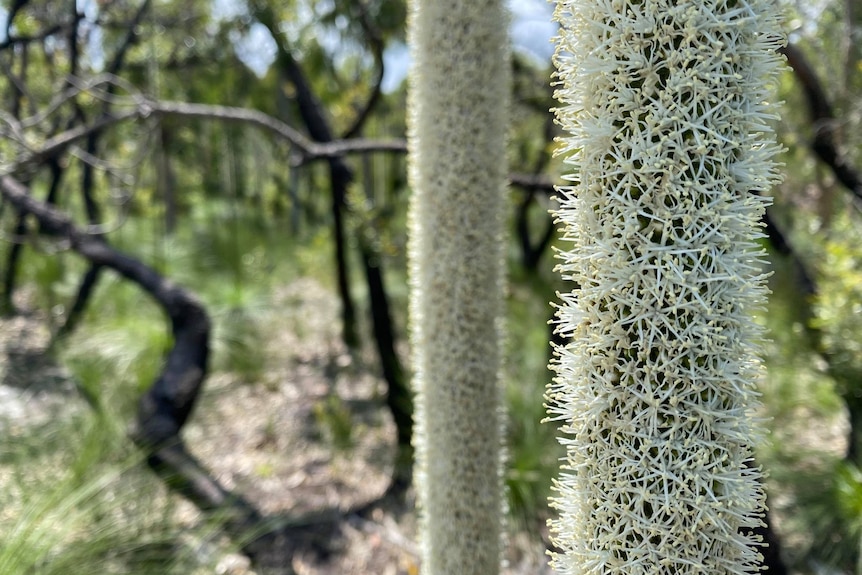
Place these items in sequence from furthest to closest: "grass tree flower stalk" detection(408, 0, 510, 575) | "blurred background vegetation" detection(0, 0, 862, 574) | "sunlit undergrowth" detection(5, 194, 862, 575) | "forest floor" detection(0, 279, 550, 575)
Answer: "forest floor" detection(0, 279, 550, 575), "blurred background vegetation" detection(0, 0, 862, 574), "sunlit undergrowth" detection(5, 194, 862, 575), "grass tree flower stalk" detection(408, 0, 510, 575)

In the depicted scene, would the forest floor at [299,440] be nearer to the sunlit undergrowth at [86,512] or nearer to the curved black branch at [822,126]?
the sunlit undergrowth at [86,512]

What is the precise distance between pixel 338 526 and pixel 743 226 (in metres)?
2.96

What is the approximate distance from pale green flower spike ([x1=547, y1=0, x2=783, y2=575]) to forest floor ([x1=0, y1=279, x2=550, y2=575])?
2.06 meters

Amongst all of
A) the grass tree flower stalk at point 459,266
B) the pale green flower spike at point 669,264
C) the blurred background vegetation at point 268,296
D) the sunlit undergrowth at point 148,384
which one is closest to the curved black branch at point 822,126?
the blurred background vegetation at point 268,296

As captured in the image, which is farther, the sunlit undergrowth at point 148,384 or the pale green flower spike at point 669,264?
the sunlit undergrowth at point 148,384

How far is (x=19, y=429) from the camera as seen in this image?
310 cm

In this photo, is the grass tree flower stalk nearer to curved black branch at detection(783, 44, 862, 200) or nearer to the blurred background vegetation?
the blurred background vegetation

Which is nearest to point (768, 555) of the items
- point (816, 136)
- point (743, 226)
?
point (743, 226)

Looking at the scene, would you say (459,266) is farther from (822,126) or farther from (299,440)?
(299,440)

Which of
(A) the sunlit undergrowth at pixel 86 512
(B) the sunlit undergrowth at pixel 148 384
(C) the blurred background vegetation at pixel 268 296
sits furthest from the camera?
(C) the blurred background vegetation at pixel 268 296

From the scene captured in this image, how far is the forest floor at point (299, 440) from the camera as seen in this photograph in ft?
10.1

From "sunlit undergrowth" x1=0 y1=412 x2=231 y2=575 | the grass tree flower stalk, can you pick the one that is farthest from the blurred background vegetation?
the grass tree flower stalk

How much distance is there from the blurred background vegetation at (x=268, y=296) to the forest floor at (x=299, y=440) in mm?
42

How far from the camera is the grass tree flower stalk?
1673 millimetres
